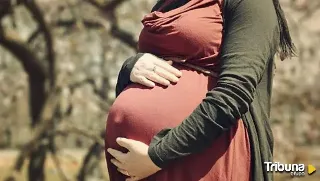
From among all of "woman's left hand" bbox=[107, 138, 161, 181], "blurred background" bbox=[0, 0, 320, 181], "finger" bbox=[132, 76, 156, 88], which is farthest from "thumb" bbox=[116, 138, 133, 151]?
"blurred background" bbox=[0, 0, 320, 181]

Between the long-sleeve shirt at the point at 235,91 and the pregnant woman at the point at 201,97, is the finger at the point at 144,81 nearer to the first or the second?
the pregnant woman at the point at 201,97

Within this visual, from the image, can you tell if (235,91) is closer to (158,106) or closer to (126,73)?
(158,106)

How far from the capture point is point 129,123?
1278mm

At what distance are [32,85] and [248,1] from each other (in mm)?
3391

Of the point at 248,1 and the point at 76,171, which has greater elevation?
the point at 248,1

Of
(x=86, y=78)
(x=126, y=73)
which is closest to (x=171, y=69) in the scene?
(x=126, y=73)

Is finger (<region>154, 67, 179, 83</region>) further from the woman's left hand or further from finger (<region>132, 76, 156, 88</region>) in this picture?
the woman's left hand

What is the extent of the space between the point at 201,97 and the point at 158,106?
84 millimetres

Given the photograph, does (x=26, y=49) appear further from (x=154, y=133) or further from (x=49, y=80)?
Result: (x=154, y=133)

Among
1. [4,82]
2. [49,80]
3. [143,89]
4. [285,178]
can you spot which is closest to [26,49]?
[49,80]

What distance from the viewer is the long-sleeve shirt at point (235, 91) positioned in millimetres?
1186

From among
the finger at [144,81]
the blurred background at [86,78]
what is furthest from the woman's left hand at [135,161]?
the blurred background at [86,78]

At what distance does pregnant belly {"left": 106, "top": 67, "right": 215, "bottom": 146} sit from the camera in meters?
1.25

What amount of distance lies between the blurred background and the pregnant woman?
9.08 ft
